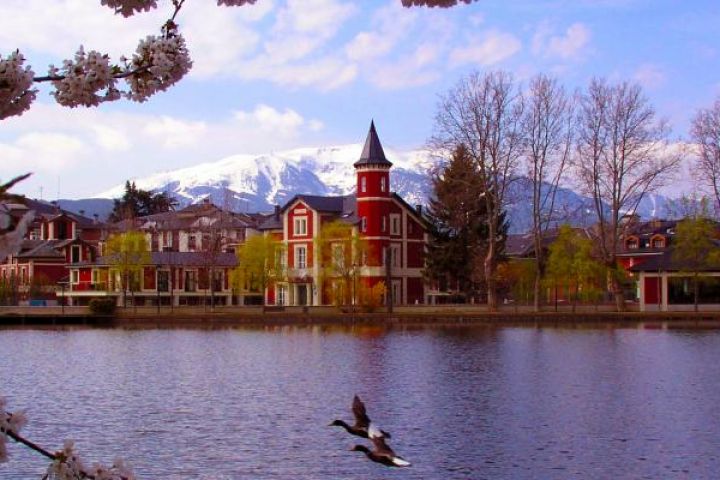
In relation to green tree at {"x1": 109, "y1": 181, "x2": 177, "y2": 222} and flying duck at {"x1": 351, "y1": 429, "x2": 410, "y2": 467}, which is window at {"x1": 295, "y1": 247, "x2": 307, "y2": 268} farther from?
flying duck at {"x1": 351, "y1": 429, "x2": 410, "y2": 467}

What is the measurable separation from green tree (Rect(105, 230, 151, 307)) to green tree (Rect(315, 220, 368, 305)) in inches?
555

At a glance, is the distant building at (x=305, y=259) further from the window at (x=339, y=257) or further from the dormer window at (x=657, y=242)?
the dormer window at (x=657, y=242)

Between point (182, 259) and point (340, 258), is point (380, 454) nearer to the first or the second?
point (340, 258)

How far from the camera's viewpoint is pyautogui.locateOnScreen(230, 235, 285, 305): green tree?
74.6m

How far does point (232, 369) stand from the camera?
33812mm

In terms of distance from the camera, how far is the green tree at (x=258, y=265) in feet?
245

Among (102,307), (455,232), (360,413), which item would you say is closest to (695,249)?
(455,232)

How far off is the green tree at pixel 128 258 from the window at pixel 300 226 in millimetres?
11514

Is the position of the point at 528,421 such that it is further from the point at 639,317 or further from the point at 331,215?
the point at 331,215

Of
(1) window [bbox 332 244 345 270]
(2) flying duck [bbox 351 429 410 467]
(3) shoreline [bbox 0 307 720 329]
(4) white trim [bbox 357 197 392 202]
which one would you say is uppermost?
(4) white trim [bbox 357 197 392 202]

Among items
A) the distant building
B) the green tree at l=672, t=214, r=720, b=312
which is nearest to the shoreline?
the green tree at l=672, t=214, r=720, b=312

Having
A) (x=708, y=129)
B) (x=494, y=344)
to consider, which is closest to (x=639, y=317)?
(x=708, y=129)

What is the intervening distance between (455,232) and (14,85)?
72003mm

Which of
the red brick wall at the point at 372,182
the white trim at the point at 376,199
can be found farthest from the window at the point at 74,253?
the red brick wall at the point at 372,182
